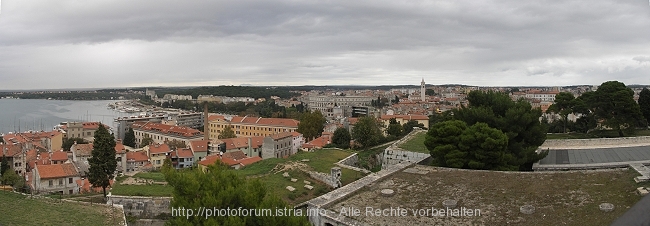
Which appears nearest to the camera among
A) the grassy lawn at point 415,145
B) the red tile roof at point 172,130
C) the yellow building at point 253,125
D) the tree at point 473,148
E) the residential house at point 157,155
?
the tree at point 473,148

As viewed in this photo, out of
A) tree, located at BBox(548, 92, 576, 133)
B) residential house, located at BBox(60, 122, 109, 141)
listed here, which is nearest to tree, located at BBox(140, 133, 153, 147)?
residential house, located at BBox(60, 122, 109, 141)

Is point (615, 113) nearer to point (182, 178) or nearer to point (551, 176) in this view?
point (551, 176)

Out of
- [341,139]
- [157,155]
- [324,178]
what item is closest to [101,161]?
[324,178]

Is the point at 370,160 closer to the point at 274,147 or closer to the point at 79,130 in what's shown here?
the point at 274,147

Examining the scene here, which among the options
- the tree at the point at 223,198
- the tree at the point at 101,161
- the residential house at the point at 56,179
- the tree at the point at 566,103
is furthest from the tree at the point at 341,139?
the tree at the point at 223,198

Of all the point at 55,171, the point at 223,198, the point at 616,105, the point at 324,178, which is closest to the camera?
the point at 223,198

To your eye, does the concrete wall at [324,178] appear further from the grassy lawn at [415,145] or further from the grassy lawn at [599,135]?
the grassy lawn at [599,135]
